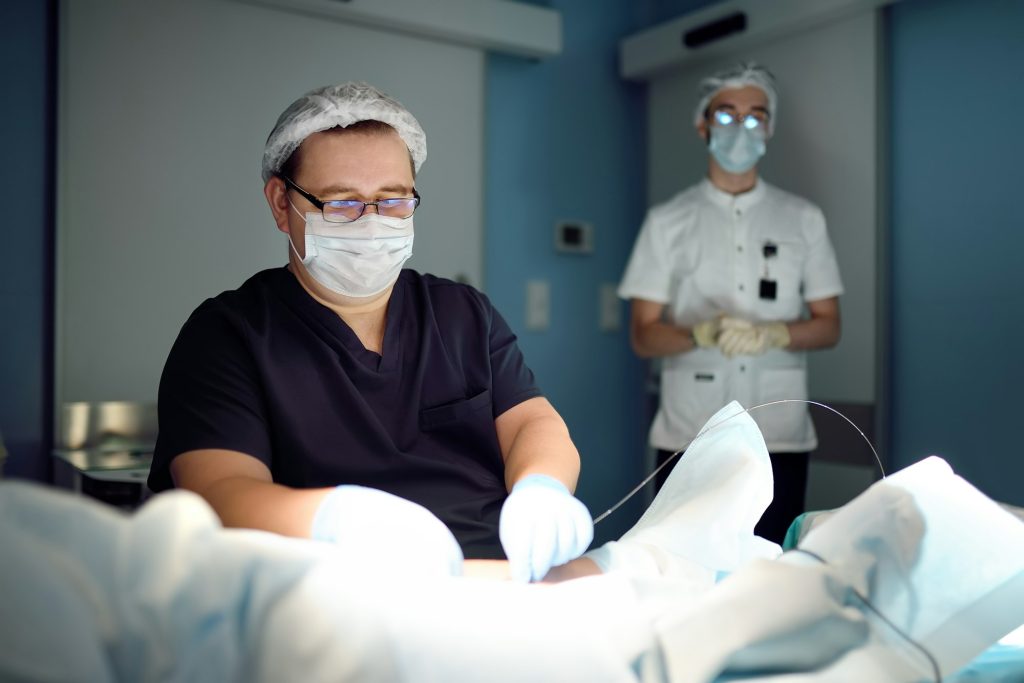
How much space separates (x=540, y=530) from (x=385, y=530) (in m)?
0.23

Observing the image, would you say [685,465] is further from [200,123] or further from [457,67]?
[457,67]

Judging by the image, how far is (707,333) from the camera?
225cm

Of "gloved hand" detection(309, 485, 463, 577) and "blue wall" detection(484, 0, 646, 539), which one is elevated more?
"blue wall" detection(484, 0, 646, 539)

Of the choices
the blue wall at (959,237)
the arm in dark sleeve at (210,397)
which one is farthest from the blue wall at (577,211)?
the arm in dark sleeve at (210,397)

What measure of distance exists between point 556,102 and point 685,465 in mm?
2236

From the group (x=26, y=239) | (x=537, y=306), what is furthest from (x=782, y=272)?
(x=26, y=239)

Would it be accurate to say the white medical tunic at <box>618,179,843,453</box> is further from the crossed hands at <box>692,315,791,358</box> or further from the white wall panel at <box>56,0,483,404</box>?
the white wall panel at <box>56,0,483,404</box>

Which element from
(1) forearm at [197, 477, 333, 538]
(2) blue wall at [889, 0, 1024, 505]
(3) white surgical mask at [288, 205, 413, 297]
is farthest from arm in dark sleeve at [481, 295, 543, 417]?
(2) blue wall at [889, 0, 1024, 505]

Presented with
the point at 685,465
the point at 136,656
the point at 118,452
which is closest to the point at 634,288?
the point at 685,465

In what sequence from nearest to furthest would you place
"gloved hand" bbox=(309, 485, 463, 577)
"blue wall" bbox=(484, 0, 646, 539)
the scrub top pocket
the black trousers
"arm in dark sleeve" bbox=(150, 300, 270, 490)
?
"gloved hand" bbox=(309, 485, 463, 577) → "arm in dark sleeve" bbox=(150, 300, 270, 490) → the black trousers → the scrub top pocket → "blue wall" bbox=(484, 0, 646, 539)

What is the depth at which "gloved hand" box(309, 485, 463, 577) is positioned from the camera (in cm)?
86

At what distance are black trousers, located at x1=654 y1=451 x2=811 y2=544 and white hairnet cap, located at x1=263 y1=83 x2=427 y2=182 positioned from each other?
1.18 metres

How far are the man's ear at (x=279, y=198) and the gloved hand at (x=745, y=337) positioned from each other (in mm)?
1223

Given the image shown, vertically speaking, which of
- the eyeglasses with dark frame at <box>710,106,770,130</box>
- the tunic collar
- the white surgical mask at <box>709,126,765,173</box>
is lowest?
the tunic collar
